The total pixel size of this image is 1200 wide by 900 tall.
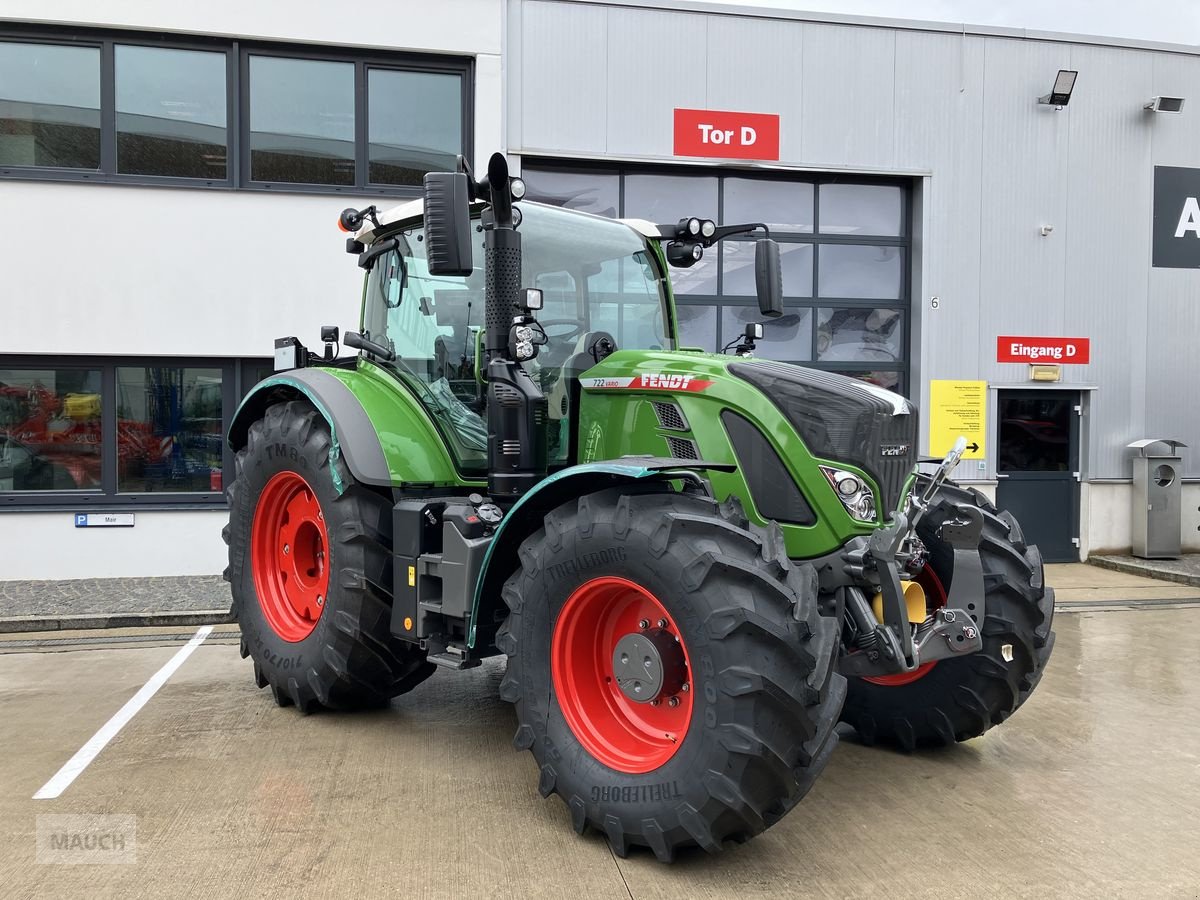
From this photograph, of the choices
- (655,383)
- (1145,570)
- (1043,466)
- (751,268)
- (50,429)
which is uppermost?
(751,268)

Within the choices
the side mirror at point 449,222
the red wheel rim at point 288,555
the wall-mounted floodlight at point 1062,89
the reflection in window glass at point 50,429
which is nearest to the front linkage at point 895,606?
the side mirror at point 449,222

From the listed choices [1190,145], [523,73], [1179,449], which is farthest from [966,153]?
[523,73]

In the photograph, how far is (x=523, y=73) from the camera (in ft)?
31.8

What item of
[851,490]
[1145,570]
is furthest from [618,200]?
[851,490]

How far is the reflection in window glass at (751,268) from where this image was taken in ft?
34.6

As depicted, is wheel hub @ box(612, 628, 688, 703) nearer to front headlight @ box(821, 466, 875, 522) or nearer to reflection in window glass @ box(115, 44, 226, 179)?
front headlight @ box(821, 466, 875, 522)

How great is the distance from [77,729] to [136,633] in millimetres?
2588

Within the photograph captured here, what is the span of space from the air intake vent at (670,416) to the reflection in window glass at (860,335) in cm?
738

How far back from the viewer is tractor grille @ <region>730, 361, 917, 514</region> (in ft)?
11.7

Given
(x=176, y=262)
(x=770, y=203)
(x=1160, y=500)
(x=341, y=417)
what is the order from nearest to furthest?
(x=341, y=417) < (x=176, y=262) < (x=770, y=203) < (x=1160, y=500)

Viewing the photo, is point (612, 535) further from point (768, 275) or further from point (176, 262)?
point (176, 262)

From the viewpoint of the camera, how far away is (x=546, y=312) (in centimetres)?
441

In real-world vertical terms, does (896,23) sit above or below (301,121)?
above

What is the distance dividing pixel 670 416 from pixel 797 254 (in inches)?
293
